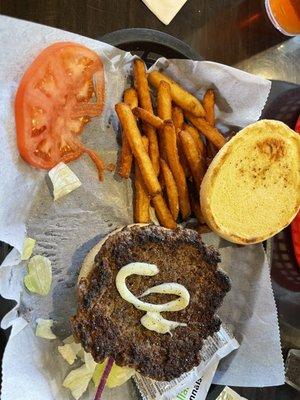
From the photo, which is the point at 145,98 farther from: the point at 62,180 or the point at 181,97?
the point at 62,180

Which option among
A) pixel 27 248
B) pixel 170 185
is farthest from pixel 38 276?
pixel 170 185

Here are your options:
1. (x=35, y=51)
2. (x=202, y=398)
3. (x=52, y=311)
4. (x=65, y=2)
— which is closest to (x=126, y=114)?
(x=35, y=51)

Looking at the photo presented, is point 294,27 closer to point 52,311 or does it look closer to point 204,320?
point 204,320

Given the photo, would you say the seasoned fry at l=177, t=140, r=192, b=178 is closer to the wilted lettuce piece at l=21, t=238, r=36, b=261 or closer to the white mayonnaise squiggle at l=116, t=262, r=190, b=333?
the white mayonnaise squiggle at l=116, t=262, r=190, b=333

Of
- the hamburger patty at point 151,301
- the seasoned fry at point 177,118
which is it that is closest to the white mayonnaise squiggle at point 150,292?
the hamburger patty at point 151,301

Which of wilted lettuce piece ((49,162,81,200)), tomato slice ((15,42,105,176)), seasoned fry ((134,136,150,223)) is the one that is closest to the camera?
tomato slice ((15,42,105,176))

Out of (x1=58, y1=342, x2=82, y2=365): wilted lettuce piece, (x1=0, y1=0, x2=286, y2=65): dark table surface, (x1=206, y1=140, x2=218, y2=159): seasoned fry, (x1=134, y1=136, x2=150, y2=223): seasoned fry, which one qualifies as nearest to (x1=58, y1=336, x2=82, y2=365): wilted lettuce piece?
(x1=58, y1=342, x2=82, y2=365): wilted lettuce piece

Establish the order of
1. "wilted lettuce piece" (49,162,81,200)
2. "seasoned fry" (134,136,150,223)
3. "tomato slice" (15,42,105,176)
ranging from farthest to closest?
"seasoned fry" (134,136,150,223)
"wilted lettuce piece" (49,162,81,200)
"tomato slice" (15,42,105,176)
